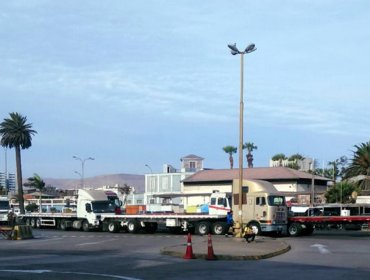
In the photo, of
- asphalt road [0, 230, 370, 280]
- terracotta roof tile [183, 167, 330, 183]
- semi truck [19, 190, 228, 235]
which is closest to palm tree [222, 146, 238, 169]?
terracotta roof tile [183, 167, 330, 183]

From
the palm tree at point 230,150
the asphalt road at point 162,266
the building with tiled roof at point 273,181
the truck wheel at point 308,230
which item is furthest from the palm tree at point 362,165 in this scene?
the palm tree at point 230,150

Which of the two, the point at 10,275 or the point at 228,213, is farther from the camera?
the point at 228,213

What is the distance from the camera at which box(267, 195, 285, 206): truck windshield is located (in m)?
38.2

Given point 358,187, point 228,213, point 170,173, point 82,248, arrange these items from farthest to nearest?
1. point 170,173
2. point 358,187
3. point 228,213
4. point 82,248

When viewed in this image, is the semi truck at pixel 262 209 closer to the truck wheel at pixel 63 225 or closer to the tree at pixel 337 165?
the truck wheel at pixel 63 225

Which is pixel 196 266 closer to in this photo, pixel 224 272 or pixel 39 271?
A: pixel 224 272

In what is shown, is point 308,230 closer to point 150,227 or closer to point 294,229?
point 294,229

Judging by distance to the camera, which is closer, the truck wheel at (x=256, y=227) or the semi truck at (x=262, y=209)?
the truck wheel at (x=256, y=227)

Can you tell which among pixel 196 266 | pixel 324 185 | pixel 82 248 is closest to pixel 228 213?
pixel 82 248

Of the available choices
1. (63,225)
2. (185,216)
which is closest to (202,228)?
(185,216)

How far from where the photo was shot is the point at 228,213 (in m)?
39.8

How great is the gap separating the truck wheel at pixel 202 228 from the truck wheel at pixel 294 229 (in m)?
5.34

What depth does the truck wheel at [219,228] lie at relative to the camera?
39.0m

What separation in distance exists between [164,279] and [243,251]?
8.72 metres
